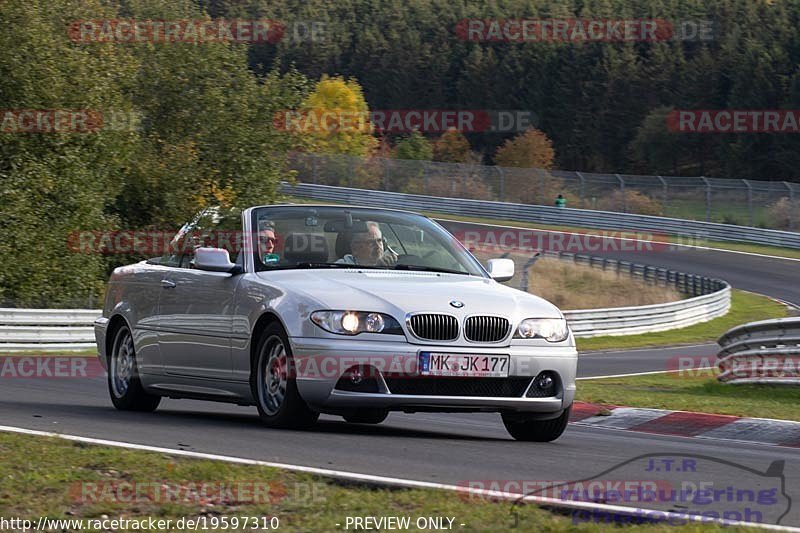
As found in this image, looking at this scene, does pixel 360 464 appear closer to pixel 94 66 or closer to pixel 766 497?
pixel 766 497

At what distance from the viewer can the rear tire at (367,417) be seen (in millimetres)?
8853

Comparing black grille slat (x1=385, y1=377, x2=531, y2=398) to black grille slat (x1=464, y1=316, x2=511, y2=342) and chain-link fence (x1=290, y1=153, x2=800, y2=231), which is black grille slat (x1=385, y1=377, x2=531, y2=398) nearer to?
black grille slat (x1=464, y1=316, x2=511, y2=342)

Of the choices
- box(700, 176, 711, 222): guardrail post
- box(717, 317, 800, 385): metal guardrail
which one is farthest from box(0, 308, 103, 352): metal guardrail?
Result: box(700, 176, 711, 222): guardrail post

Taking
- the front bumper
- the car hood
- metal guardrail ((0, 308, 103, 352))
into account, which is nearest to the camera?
the front bumper

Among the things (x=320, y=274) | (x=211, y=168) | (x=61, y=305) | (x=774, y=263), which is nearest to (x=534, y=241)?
(x=774, y=263)

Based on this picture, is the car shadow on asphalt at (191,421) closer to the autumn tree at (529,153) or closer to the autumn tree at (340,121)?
the autumn tree at (340,121)

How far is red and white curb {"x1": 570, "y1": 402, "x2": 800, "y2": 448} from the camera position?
10.4 metres

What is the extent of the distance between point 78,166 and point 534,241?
22094mm

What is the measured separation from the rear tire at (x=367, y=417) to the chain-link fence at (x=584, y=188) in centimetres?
4381

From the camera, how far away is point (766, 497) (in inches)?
247

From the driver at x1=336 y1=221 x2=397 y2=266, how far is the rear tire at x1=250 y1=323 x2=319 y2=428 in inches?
34.3

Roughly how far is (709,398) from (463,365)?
7.07m

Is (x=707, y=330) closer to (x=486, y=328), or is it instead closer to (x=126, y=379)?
(x=126, y=379)

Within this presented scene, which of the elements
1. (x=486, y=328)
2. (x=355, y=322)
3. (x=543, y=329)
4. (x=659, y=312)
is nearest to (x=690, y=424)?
(x=543, y=329)
